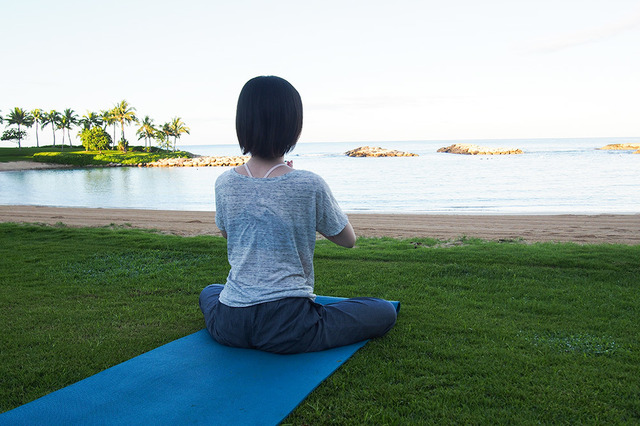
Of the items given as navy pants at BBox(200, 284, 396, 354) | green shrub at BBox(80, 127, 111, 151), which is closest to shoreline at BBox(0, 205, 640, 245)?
navy pants at BBox(200, 284, 396, 354)

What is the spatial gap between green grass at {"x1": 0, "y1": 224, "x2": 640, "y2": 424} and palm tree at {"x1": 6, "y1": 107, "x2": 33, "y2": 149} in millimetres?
63057

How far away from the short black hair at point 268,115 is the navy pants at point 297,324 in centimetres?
77

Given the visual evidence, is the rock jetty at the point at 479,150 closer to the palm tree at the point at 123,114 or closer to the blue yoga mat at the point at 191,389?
the palm tree at the point at 123,114

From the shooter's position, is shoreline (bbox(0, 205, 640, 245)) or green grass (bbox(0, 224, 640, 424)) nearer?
green grass (bbox(0, 224, 640, 424))

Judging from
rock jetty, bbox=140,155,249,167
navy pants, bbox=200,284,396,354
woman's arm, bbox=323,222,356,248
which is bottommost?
navy pants, bbox=200,284,396,354

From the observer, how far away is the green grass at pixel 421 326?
2.02 m

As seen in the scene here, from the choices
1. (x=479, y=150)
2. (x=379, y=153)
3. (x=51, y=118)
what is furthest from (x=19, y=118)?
(x=479, y=150)

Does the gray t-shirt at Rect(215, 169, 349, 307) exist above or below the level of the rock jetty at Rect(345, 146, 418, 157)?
below

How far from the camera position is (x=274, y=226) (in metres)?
2.27

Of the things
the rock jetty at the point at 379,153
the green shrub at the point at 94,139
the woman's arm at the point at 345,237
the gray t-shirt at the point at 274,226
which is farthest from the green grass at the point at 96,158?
the woman's arm at the point at 345,237

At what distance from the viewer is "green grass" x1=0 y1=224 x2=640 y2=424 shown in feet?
6.64

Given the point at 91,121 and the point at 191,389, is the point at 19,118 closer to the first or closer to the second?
the point at 91,121

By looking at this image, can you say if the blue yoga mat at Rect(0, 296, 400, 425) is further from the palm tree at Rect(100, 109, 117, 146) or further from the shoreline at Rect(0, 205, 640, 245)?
the palm tree at Rect(100, 109, 117, 146)

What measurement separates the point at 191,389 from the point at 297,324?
1.89ft
